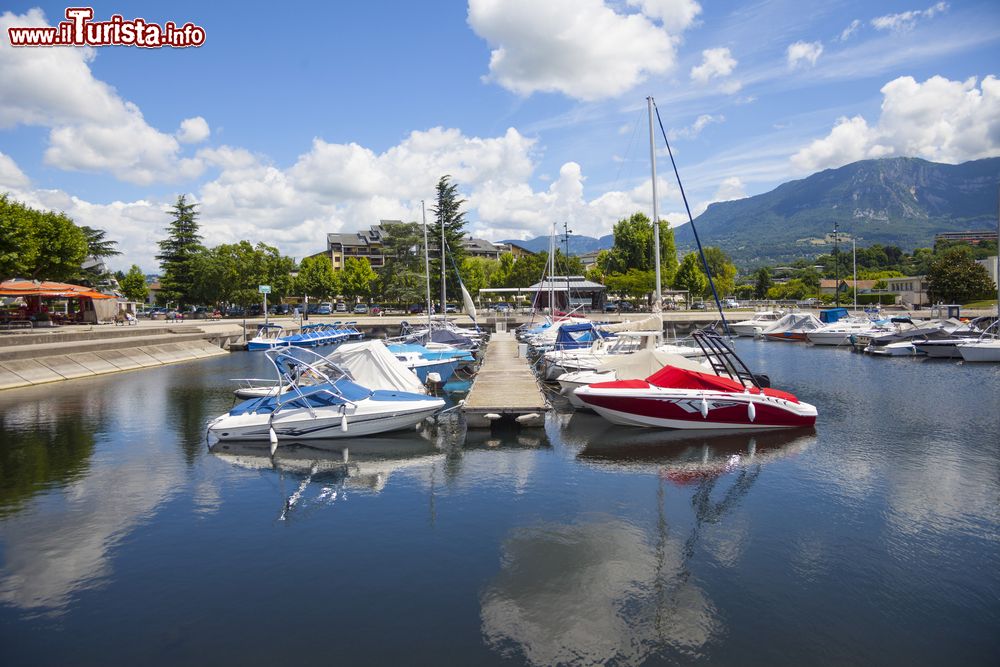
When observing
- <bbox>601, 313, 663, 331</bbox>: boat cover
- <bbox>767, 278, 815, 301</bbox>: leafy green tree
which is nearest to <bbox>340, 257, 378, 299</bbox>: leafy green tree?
<bbox>601, 313, 663, 331</bbox>: boat cover

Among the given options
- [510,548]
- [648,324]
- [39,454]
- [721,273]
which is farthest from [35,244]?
[721,273]

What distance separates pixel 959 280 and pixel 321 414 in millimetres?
83747

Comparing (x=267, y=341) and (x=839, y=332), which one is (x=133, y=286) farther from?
(x=839, y=332)

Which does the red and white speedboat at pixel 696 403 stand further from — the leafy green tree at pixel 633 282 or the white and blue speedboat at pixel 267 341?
the leafy green tree at pixel 633 282

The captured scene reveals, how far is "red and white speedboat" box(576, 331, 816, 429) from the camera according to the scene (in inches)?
723

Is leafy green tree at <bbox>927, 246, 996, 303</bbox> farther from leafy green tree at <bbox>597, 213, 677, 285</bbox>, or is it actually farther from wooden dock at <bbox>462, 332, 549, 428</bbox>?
wooden dock at <bbox>462, 332, 549, 428</bbox>

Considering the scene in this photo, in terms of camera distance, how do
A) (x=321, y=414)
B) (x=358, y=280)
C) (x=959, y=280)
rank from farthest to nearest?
(x=358, y=280) < (x=959, y=280) < (x=321, y=414)

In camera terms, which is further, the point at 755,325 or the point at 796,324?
the point at 755,325

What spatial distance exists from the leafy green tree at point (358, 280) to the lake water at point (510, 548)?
75.0 m

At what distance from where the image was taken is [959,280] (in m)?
71.9

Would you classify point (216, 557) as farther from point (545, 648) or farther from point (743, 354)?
point (743, 354)

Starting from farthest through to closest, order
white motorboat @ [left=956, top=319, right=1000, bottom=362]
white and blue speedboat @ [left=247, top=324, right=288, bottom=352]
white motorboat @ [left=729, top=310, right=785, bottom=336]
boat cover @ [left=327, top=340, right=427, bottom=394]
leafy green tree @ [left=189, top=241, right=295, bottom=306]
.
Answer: leafy green tree @ [left=189, top=241, right=295, bottom=306] < white motorboat @ [left=729, top=310, right=785, bottom=336] < white and blue speedboat @ [left=247, top=324, right=288, bottom=352] < white motorboat @ [left=956, top=319, right=1000, bottom=362] < boat cover @ [left=327, top=340, right=427, bottom=394]

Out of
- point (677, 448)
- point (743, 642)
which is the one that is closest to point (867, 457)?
point (677, 448)

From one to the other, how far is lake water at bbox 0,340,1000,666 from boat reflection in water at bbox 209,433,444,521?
0.11 metres
